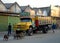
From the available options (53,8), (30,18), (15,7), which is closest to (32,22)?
(30,18)

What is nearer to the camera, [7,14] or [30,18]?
[30,18]

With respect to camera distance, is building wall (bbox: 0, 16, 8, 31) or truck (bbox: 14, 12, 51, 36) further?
building wall (bbox: 0, 16, 8, 31)

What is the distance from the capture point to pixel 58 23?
63719 millimetres

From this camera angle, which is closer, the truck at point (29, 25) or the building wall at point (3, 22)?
the truck at point (29, 25)

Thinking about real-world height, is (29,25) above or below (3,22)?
above

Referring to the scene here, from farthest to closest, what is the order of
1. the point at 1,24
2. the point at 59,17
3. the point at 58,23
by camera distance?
the point at 59,17
the point at 58,23
the point at 1,24

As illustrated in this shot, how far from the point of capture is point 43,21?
36375 millimetres

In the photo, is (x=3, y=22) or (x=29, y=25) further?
(x=3, y=22)

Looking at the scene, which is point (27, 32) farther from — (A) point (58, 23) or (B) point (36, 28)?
(A) point (58, 23)

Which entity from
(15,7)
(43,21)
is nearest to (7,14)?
(43,21)

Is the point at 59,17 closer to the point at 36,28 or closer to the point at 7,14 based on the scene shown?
the point at 7,14

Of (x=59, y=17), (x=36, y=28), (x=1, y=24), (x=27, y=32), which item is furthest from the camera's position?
(x=59, y=17)

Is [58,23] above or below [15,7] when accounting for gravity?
below

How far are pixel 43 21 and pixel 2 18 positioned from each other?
790 centimetres
